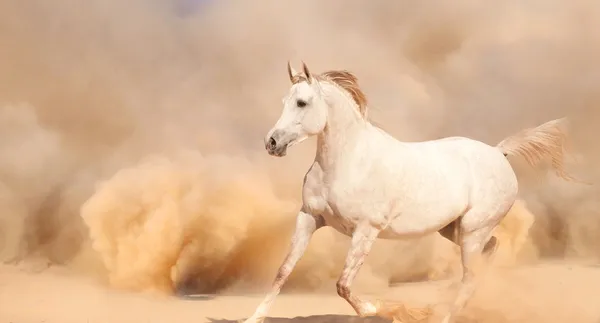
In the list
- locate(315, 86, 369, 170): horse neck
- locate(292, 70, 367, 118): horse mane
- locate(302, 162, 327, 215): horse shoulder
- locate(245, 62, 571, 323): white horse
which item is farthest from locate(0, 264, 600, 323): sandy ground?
locate(292, 70, 367, 118): horse mane

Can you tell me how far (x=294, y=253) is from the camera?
2734mm

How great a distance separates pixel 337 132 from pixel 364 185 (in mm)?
276

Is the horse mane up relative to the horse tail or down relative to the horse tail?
up

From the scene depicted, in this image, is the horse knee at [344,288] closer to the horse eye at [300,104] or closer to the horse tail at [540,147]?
the horse eye at [300,104]

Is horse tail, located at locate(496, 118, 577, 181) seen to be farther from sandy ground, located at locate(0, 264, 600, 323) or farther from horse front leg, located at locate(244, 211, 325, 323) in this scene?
horse front leg, located at locate(244, 211, 325, 323)

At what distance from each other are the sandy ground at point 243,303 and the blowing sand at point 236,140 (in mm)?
17

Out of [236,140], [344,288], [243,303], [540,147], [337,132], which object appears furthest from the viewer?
[236,140]

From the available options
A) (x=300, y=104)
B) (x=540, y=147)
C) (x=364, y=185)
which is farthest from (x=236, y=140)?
(x=540, y=147)

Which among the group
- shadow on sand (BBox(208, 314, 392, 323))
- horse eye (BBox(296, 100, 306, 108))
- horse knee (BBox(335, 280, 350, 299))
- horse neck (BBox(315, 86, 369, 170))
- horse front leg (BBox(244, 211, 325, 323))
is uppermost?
horse eye (BBox(296, 100, 306, 108))

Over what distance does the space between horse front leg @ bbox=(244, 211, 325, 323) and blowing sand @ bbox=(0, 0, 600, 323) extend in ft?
2.54

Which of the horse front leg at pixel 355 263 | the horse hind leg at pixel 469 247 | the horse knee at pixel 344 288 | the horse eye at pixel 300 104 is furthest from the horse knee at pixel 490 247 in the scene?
the horse eye at pixel 300 104

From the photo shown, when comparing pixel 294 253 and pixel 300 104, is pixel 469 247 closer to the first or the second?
pixel 294 253

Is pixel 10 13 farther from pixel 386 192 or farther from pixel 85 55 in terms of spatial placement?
pixel 386 192

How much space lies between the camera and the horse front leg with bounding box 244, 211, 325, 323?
8.84 ft
